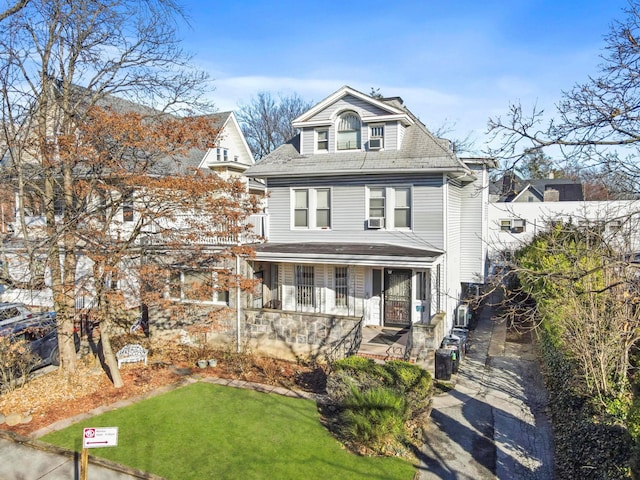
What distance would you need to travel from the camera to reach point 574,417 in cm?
955

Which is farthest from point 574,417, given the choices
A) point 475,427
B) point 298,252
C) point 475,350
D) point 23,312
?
point 23,312

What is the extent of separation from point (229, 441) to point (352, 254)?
695cm

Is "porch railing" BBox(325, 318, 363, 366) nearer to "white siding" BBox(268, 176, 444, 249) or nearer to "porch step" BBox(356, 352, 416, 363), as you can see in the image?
"porch step" BBox(356, 352, 416, 363)

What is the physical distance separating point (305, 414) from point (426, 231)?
7.85 meters

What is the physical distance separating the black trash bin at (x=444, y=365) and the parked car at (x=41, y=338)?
10987 millimetres

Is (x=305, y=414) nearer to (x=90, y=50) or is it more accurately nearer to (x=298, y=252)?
(x=298, y=252)

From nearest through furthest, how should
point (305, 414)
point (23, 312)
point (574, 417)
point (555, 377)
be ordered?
point (574, 417) → point (305, 414) → point (555, 377) → point (23, 312)

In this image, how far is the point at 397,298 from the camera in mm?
16938

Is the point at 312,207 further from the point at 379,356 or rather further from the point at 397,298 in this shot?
the point at 379,356

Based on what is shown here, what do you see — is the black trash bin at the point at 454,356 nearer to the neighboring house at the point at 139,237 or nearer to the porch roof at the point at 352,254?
the porch roof at the point at 352,254

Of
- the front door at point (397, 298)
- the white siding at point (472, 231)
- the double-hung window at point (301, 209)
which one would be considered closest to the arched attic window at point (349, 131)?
the double-hung window at point (301, 209)

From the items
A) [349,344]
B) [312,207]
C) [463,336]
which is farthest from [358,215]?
[463,336]

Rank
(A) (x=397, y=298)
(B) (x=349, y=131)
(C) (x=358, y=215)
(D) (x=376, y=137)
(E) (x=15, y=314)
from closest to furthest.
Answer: (E) (x=15, y=314)
(A) (x=397, y=298)
(C) (x=358, y=215)
(D) (x=376, y=137)
(B) (x=349, y=131)

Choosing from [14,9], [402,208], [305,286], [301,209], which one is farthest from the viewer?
[301,209]
